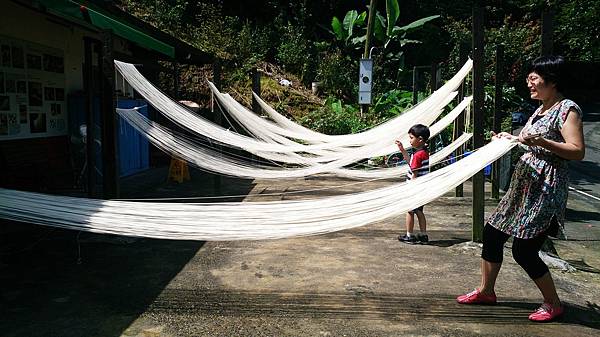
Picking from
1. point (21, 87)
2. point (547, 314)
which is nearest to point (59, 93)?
point (21, 87)

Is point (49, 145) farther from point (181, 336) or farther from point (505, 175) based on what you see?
point (505, 175)

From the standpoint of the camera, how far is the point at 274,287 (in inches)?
121

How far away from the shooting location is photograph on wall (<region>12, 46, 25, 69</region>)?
5203mm

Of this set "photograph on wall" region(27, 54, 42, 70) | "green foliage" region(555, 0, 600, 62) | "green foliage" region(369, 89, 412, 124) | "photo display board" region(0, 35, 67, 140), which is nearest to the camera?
"photo display board" region(0, 35, 67, 140)

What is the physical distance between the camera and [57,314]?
263cm

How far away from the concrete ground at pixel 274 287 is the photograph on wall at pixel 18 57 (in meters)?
1.93

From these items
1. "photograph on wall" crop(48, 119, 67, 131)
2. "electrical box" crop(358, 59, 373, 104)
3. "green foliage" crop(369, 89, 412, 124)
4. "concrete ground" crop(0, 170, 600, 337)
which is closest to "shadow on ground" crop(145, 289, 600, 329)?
"concrete ground" crop(0, 170, 600, 337)

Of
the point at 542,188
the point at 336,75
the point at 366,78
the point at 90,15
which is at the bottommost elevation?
the point at 542,188

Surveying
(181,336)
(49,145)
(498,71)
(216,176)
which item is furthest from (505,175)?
(49,145)

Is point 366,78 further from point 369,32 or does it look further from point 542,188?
point 542,188

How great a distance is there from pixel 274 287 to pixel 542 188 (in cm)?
162

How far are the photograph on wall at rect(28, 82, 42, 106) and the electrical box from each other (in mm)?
6235

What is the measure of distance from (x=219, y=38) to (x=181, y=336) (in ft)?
35.0

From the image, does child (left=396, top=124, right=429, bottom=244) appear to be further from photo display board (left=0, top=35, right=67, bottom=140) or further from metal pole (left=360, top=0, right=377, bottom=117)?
metal pole (left=360, top=0, right=377, bottom=117)
